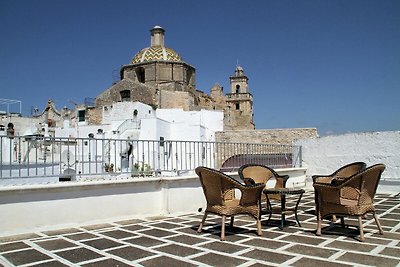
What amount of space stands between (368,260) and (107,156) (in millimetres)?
4959

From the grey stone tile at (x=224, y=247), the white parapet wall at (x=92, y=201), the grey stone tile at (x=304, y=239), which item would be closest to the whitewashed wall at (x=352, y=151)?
the white parapet wall at (x=92, y=201)

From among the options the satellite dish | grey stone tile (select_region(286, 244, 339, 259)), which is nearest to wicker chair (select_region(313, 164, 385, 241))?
grey stone tile (select_region(286, 244, 339, 259))

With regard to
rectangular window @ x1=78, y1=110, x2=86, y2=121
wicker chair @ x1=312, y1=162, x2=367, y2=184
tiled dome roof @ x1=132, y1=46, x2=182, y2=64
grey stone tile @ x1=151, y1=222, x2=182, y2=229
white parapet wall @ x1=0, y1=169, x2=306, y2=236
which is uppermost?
tiled dome roof @ x1=132, y1=46, x2=182, y2=64

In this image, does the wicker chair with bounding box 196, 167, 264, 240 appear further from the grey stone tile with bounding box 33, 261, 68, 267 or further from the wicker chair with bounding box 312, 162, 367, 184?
the grey stone tile with bounding box 33, 261, 68, 267

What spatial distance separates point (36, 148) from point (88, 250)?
2.39m

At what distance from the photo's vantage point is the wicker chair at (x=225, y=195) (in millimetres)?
4684

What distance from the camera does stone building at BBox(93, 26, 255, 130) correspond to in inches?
1463

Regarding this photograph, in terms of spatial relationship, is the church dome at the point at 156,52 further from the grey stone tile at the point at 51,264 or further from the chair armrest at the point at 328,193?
the grey stone tile at the point at 51,264

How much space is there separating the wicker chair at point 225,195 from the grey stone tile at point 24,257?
213cm

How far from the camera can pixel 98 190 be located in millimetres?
5844

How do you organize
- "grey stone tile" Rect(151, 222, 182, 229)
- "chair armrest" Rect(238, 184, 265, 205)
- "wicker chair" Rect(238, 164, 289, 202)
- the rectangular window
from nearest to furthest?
"chair armrest" Rect(238, 184, 265, 205)
"grey stone tile" Rect(151, 222, 182, 229)
"wicker chair" Rect(238, 164, 289, 202)
the rectangular window

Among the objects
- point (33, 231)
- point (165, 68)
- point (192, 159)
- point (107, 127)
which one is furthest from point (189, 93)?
point (33, 231)

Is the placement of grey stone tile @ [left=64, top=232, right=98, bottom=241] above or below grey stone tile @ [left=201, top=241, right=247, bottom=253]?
below

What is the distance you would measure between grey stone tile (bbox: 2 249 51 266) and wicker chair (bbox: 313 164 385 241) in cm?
344
